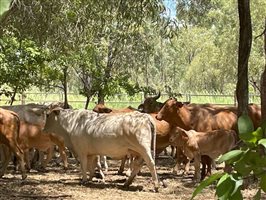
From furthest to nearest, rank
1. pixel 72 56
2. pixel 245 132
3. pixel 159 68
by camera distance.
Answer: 1. pixel 159 68
2. pixel 72 56
3. pixel 245 132

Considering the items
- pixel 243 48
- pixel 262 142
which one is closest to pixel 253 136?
pixel 262 142

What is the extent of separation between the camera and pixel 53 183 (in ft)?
32.4

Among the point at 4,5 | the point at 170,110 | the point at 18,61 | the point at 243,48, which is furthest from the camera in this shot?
the point at 18,61

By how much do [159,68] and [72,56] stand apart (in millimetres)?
46419

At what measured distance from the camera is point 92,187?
958cm

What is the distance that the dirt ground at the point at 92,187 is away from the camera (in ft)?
28.2

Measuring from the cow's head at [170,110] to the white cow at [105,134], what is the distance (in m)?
1.60

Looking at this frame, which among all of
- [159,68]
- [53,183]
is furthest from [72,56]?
[159,68]

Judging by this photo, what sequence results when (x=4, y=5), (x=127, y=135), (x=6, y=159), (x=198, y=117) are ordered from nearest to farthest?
1. (x=4, y=5)
2. (x=127, y=135)
3. (x=6, y=159)
4. (x=198, y=117)

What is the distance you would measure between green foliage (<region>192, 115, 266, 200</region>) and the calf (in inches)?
349

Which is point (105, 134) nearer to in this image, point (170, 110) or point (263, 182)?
point (170, 110)

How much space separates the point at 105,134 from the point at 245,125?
8514 mm

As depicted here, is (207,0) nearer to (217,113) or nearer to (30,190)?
(217,113)

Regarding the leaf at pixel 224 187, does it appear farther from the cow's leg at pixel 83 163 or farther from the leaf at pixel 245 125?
the cow's leg at pixel 83 163
